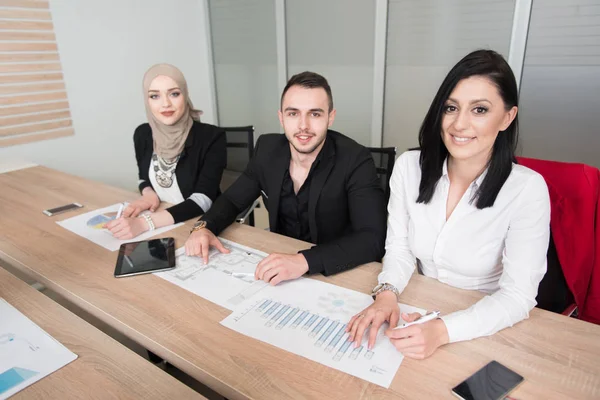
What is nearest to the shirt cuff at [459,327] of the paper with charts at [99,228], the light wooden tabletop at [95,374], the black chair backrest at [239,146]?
the light wooden tabletop at [95,374]

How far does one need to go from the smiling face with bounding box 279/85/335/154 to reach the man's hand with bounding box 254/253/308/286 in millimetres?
506

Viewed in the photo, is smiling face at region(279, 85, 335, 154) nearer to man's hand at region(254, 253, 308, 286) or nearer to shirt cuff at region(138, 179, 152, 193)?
man's hand at region(254, 253, 308, 286)

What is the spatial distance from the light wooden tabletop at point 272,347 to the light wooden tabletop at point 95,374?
6cm

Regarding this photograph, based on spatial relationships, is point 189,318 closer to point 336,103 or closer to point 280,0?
point 336,103

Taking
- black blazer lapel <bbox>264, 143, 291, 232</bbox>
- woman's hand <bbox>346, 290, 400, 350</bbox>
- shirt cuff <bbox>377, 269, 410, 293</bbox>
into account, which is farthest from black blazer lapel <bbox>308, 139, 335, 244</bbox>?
woman's hand <bbox>346, 290, 400, 350</bbox>

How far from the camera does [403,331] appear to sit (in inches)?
36.2

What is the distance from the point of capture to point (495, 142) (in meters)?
1.22

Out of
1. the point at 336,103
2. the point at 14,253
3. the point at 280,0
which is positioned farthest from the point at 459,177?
the point at 280,0

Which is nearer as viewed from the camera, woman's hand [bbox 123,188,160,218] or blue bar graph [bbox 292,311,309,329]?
blue bar graph [bbox 292,311,309,329]

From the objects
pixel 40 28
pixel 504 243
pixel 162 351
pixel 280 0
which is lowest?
pixel 162 351

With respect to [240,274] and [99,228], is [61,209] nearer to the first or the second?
[99,228]

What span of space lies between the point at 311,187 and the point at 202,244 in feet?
1.57

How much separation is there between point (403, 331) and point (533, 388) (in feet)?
0.87

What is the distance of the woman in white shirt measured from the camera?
981mm
